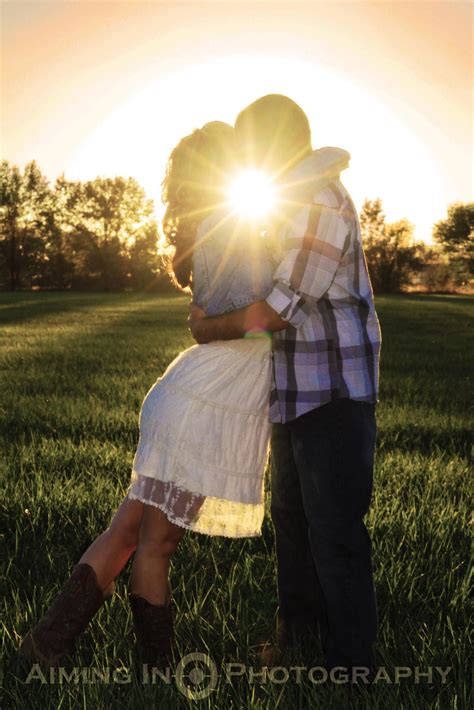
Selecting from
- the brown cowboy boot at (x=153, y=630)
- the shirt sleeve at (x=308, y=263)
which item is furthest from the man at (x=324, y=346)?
the brown cowboy boot at (x=153, y=630)

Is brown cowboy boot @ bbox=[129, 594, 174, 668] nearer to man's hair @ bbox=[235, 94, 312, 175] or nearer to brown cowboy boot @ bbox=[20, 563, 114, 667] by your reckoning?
brown cowboy boot @ bbox=[20, 563, 114, 667]

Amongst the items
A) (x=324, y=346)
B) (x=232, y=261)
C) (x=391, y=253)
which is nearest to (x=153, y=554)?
(x=324, y=346)

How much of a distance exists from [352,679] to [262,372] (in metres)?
1.09

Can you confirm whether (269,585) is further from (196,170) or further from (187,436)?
(196,170)

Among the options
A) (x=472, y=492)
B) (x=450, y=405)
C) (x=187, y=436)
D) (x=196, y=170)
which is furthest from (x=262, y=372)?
(x=450, y=405)

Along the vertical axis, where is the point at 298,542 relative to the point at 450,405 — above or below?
above

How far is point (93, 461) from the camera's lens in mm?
4902

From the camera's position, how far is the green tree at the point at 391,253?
74375mm

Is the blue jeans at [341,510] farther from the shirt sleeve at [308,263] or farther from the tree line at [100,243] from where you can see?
the tree line at [100,243]

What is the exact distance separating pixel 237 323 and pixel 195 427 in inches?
15.3

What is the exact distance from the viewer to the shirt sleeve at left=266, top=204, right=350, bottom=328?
2.07 meters

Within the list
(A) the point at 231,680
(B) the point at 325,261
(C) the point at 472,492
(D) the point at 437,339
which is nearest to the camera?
(B) the point at 325,261

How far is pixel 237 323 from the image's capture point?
2.17m

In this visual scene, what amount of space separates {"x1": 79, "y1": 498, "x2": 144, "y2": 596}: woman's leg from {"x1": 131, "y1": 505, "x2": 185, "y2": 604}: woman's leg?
10 cm
